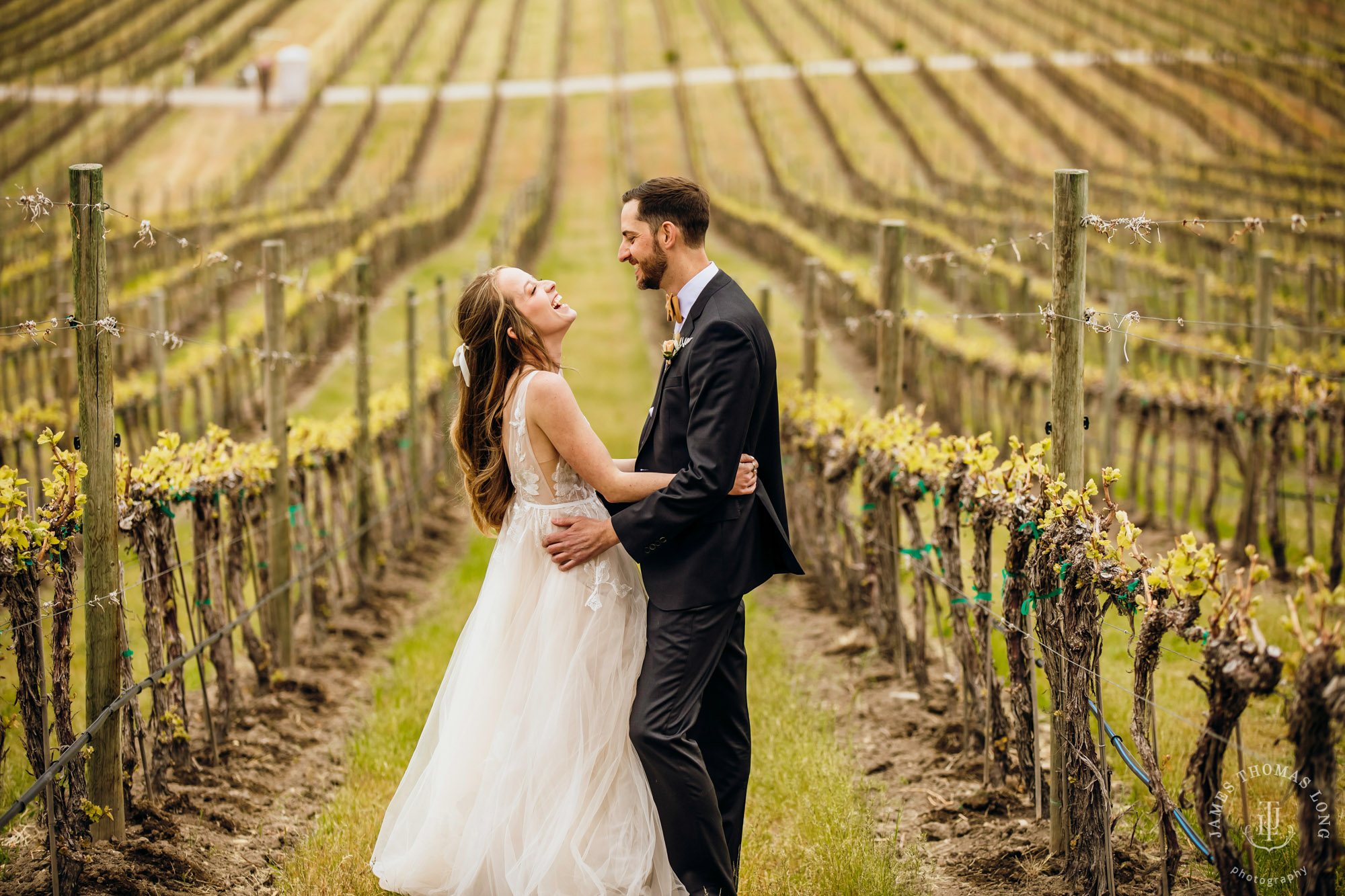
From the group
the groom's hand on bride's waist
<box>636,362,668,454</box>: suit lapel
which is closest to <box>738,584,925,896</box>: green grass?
the groom's hand on bride's waist

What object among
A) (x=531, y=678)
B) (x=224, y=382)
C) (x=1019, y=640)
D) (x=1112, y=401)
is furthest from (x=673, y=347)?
(x=224, y=382)

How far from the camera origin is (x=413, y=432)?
8.73 meters

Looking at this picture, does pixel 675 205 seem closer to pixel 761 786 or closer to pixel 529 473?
pixel 529 473

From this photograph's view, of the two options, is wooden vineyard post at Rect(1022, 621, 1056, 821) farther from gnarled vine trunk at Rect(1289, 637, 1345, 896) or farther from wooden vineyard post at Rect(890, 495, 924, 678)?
wooden vineyard post at Rect(890, 495, 924, 678)

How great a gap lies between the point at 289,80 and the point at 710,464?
46.0 meters

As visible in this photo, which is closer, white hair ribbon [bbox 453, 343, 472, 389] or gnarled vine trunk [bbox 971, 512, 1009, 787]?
white hair ribbon [bbox 453, 343, 472, 389]

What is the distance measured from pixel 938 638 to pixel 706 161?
31.8 meters

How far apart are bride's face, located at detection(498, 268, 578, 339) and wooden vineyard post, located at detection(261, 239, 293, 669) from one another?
8.85ft

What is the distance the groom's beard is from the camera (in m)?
A: 3.34

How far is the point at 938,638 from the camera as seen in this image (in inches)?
247

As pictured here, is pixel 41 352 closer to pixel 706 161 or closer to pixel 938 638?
pixel 938 638

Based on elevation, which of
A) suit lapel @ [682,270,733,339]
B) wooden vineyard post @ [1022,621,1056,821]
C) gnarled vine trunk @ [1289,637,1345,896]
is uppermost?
suit lapel @ [682,270,733,339]

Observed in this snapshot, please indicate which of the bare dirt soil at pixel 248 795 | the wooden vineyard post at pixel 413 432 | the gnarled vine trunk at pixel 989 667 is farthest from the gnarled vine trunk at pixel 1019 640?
the wooden vineyard post at pixel 413 432

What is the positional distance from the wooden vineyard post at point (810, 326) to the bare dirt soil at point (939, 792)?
2.18 meters
